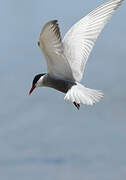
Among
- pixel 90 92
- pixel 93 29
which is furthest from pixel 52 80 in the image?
pixel 93 29

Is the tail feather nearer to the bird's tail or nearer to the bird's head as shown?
the bird's tail

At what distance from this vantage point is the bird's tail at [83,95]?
6.93 metres

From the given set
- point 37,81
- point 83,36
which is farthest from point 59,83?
point 83,36

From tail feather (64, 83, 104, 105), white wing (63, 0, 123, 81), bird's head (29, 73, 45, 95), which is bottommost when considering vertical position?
bird's head (29, 73, 45, 95)

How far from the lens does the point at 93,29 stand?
897 centimetres

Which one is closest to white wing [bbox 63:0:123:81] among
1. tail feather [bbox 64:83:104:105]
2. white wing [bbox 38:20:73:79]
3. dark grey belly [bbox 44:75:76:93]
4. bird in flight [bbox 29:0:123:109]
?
bird in flight [bbox 29:0:123:109]

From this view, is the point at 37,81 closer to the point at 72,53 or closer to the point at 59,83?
the point at 59,83

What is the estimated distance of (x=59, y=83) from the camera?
8.00 m

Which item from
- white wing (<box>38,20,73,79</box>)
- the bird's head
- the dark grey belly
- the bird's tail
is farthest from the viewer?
the bird's head

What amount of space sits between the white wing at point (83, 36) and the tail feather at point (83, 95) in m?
0.76

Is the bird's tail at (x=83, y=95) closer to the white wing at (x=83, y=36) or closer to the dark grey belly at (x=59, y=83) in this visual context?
the dark grey belly at (x=59, y=83)

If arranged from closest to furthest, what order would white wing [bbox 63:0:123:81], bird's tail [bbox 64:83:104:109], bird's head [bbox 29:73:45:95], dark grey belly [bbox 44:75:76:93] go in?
bird's tail [bbox 64:83:104:109]
dark grey belly [bbox 44:75:76:93]
bird's head [bbox 29:73:45:95]
white wing [bbox 63:0:123:81]

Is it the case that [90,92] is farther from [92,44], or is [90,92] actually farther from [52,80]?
[92,44]

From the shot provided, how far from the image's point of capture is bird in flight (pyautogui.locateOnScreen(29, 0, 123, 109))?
6.98 m
